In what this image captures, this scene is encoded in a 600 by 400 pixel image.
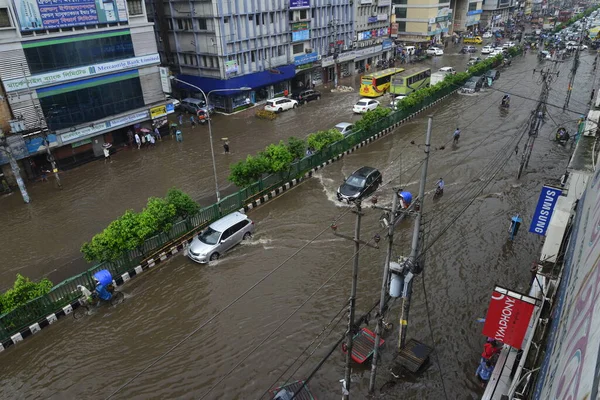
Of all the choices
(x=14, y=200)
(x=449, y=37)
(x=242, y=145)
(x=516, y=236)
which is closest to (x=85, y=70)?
(x=14, y=200)

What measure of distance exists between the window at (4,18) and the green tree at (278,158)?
16262 millimetres

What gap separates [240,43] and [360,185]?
23.2 metres

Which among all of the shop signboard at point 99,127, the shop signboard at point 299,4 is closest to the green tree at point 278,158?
the shop signboard at point 99,127

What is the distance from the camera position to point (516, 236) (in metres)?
19.4

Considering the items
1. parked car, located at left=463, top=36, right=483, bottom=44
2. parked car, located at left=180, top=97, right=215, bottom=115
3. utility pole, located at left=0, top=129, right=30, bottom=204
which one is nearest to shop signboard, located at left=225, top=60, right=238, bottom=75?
parked car, located at left=180, top=97, right=215, bottom=115

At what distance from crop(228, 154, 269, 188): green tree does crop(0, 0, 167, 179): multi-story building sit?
1285 centimetres

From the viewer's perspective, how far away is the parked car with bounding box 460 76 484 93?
4450 centimetres

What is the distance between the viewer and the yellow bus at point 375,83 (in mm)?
42562

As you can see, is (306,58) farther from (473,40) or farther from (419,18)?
(473,40)

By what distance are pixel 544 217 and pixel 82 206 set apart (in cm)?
2268

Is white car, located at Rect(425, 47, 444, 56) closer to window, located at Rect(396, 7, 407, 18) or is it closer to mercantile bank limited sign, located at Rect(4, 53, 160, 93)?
window, located at Rect(396, 7, 407, 18)

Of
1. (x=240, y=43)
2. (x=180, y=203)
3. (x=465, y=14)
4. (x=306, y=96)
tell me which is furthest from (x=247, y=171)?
(x=465, y=14)

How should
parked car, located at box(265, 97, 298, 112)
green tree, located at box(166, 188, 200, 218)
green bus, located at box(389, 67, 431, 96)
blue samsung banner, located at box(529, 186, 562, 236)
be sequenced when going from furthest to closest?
green bus, located at box(389, 67, 431, 96) < parked car, located at box(265, 97, 298, 112) < green tree, located at box(166, 188, 200, 218) < blue samsung banner, located at box(529, 186, 562, 236)

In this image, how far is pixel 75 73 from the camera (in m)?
26.4
